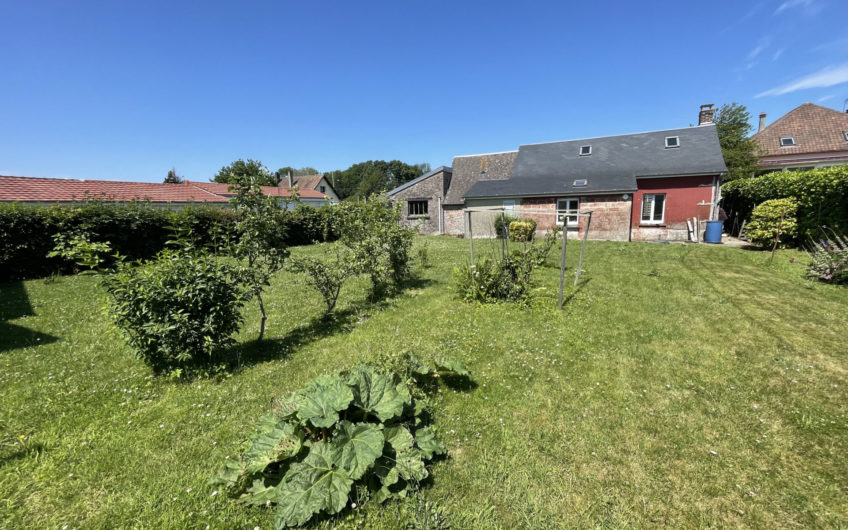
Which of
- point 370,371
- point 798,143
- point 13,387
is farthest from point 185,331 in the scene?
point 798,143

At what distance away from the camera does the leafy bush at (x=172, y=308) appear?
3.97m

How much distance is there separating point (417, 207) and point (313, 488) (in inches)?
952

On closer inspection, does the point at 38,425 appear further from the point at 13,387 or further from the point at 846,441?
the point at 846,441

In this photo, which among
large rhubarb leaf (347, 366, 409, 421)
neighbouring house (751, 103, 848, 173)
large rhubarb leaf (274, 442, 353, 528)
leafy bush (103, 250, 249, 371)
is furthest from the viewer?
neighbouring house (751, 103, 848, 173)

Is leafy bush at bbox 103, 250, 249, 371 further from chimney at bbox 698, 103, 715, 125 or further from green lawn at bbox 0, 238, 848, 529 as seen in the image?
chimney at bbox 698, 103, 715, 125

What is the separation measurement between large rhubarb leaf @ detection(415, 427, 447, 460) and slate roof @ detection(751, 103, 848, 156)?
39760 mm

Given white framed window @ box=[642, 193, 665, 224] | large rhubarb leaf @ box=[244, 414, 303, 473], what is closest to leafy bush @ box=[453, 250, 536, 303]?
large rhubarb leaf @ box=[244, 414, 303, 473]

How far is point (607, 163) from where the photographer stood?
20.6 m

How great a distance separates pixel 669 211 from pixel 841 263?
11802mm

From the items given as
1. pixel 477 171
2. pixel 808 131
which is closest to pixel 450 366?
pixel 477 171

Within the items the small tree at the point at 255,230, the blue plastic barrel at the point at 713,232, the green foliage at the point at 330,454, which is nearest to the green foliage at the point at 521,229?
the blue plastic barrel at the point at 713,232

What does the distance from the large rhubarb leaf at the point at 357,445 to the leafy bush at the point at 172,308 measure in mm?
2673

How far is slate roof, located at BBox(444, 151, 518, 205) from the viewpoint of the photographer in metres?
25.0

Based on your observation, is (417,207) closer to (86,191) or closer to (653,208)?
(653,208)
